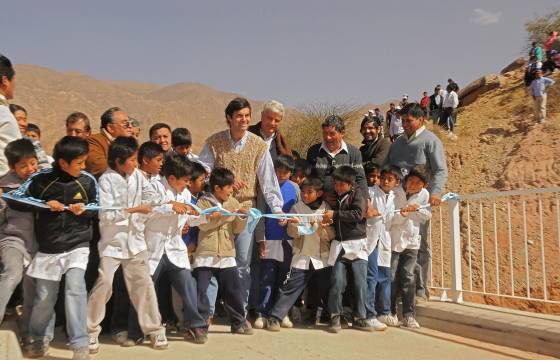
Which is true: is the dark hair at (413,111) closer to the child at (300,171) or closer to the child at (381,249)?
the child at (381,249)

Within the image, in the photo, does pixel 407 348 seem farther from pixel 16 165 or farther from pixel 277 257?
pixel 16 165

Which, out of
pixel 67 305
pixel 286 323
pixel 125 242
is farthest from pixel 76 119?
pixel 286 323

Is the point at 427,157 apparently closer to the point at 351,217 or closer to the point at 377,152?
the point at 377,152

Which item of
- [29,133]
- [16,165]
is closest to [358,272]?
[16,165]

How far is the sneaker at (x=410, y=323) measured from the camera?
534cm

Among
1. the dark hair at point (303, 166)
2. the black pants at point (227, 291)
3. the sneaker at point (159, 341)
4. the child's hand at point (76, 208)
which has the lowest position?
the sneaker at point (159, 341)

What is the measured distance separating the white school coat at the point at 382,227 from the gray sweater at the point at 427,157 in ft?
1.65

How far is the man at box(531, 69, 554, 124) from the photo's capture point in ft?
63.2

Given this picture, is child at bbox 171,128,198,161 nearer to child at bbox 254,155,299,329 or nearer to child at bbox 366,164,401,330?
child at bbox 254,155,299,329

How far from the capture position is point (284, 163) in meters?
5.37

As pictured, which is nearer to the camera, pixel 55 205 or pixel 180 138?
pixel 55 205

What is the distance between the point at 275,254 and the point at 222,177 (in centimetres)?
97

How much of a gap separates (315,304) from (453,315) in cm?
134

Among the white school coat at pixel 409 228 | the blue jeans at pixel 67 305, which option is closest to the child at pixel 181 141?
the blue jeans at pixel 67 305
